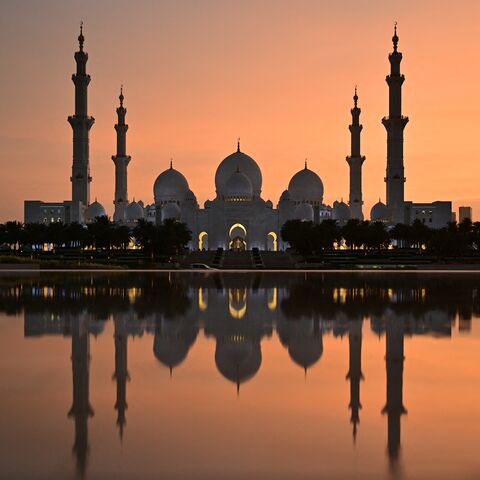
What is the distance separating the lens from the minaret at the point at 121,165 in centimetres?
8019

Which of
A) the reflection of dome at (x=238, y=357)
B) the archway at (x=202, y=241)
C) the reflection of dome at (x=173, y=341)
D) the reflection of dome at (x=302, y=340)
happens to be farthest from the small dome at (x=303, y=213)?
the reflection of dome at (x=238, y=357)

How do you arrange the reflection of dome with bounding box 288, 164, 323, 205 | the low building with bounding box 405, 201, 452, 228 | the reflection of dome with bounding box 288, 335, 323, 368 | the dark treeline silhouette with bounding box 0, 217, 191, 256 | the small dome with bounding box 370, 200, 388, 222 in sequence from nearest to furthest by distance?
the reflection of dome with bounding box 288, 335, 323, 368 < the dark treeline silhouette with bounding box 0, 217, 191, 256 < the reflection of dome with bounding box 288, 164, 323, 205 < the small dome with bounding box 370, 200, 388, 222 < the low building with bounding box 405, 201, 452, 228

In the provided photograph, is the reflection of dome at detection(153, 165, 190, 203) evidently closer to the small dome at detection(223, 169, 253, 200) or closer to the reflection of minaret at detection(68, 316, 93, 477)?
the small dome at detection(223, 169, 253, 200)

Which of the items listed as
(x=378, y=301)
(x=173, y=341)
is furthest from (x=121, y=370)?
(x=378, y=301)

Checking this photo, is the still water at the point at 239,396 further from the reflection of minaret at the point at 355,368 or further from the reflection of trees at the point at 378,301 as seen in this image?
the reflection of trees at the point at 378,301

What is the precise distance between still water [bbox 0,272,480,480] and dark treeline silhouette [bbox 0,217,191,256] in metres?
40.0

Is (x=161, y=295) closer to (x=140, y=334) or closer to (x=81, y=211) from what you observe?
(x=140, y=334)

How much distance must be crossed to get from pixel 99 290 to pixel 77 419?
17.0 meters

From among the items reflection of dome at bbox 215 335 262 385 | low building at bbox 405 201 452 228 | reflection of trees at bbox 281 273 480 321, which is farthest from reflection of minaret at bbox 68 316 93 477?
low building at bbox 405 201 452 228

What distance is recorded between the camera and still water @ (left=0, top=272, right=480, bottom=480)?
5.41m

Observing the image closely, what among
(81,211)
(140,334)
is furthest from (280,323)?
(81,211)

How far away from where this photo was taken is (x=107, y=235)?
189ft

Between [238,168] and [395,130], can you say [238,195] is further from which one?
[395,130]

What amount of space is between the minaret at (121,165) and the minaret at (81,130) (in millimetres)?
9036
